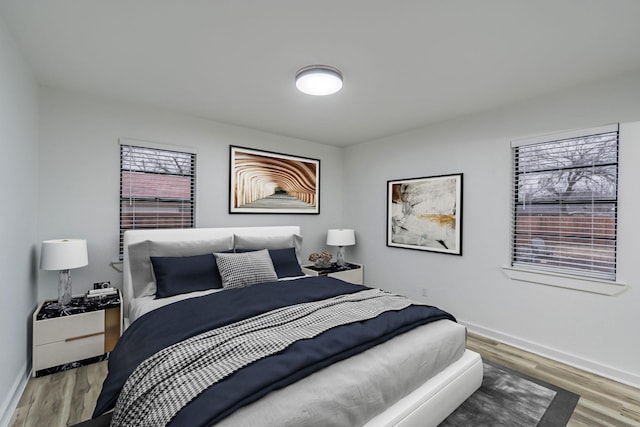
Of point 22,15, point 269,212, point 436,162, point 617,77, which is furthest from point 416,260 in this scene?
point 22,15

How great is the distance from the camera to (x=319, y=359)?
4.70 ft

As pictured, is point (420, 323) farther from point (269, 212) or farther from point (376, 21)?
point (269, 212)

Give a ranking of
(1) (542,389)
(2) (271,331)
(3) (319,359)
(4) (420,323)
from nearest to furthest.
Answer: (3) (319,359) → (2) (271,331) → (4) (420,323) → (1) (542,389)

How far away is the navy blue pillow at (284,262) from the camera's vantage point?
323 cm

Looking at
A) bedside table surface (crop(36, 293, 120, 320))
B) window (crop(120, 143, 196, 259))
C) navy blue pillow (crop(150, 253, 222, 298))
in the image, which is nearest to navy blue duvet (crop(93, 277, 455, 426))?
navy blue pillow (crop(150, 253, 222, 298))

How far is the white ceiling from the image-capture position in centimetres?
167

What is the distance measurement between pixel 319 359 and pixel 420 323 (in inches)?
35.5

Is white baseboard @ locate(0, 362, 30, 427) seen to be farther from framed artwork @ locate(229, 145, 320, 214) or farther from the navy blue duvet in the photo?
framed artwork @ locate(229, 145, 320, 214)

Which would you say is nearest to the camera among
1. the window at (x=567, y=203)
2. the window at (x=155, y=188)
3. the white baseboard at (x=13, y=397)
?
the white baseboard at (x=13, y=397)

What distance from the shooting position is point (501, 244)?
3131 mm

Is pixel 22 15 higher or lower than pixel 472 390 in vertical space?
higher

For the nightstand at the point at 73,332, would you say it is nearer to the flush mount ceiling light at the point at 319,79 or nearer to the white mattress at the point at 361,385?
the white mattress at the point at 361,385

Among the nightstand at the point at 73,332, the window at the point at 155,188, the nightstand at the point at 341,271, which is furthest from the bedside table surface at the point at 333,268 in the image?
the nightstand at the point at 73,332

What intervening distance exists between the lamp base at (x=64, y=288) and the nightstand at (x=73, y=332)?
0.18 ft
